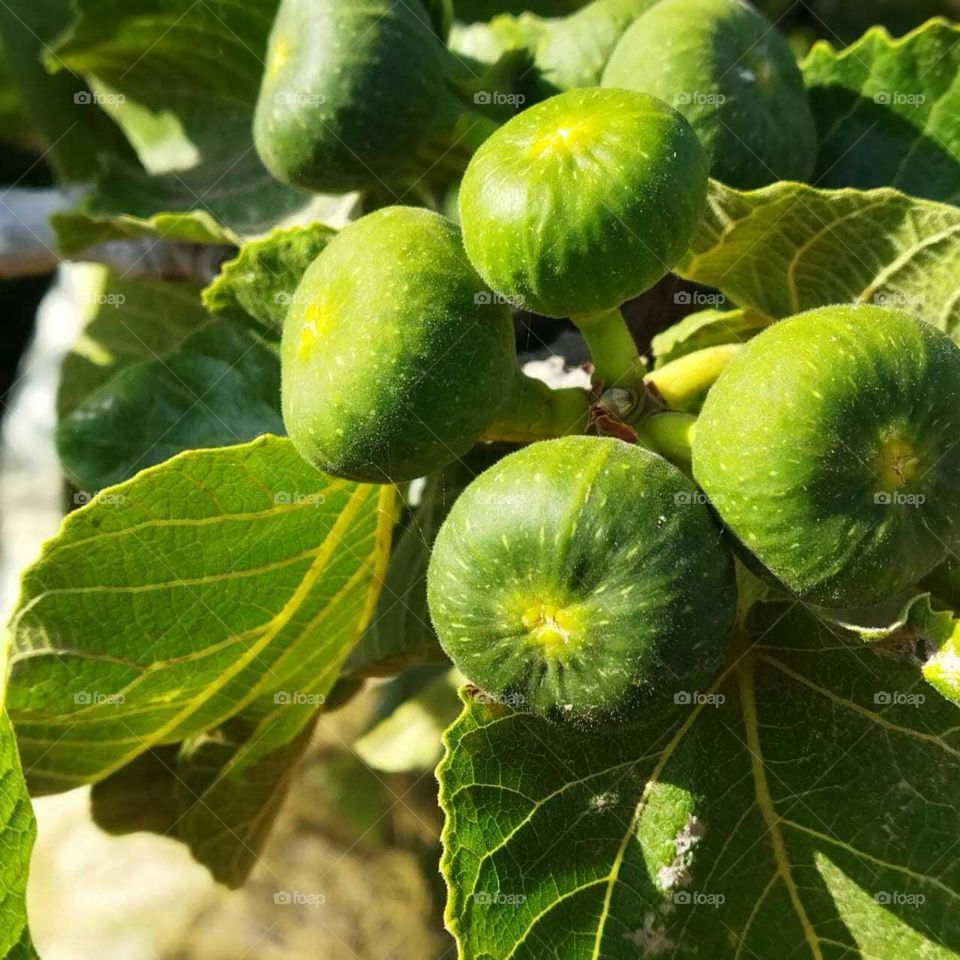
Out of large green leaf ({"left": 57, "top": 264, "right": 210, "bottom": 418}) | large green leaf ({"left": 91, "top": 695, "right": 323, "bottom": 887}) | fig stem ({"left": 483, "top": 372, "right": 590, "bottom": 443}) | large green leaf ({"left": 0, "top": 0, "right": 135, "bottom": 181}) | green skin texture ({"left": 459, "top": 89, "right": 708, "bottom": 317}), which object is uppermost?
green skin texture ({"left": 459, "top": 89, "right": 708, "bottom": 317})

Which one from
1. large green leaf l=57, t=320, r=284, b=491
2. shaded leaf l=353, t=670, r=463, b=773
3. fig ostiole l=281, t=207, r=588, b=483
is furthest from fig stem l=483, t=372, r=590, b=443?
shaded leaf l=353, t=670, r=463, b=773

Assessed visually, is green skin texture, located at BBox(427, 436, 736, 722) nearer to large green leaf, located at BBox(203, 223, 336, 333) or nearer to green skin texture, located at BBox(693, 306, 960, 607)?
green skin texture, located at BBox(693, 306, 960, 607)

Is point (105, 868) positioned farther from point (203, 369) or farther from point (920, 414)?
point (920, 414)

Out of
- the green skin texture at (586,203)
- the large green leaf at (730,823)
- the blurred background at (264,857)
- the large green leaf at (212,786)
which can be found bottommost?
the blurred background at (264,857)

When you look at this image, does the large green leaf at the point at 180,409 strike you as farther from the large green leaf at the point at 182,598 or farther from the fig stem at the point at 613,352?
the fig stem at the point at 613,352

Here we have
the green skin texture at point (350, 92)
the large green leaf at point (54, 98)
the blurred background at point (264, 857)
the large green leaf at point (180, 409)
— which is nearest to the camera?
the green skin texture at point (350, 92)

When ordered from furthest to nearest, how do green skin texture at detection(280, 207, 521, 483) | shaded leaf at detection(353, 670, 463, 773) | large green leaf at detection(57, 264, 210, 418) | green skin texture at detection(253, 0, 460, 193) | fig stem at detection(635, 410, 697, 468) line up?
shaded leaf at detection(353, 670, 463, 773) → large green leaf at detection(57, 264, 210, 418) → green skin texture at detection(253, 0, 460, 193) → fig stem at detection(635, 410, 697, 468) → green skin texture at detection(280, 207, 521, 483)

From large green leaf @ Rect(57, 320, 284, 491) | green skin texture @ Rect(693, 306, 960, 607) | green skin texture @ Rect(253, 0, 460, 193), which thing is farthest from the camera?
large green leaf @ Rect(57, 320, 284, 491)

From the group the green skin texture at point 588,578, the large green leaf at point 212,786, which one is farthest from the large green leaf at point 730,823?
the large green leaf at point 212,786

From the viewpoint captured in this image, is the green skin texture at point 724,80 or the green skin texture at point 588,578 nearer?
the green skin texture at point 588,578
